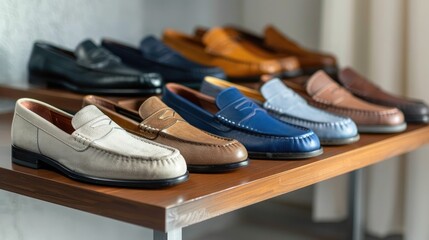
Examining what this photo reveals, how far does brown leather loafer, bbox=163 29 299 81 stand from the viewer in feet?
4.68

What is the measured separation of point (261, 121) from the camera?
1.03 meters

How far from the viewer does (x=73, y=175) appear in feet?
2.95

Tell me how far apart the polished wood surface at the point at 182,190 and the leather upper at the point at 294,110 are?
0.13ft

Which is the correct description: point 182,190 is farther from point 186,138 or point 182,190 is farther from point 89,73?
point 89,73

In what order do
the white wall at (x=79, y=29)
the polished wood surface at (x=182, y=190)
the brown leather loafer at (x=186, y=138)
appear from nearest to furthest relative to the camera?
1. the polished wood surface at (x=182, y=190)
2. the brown leather loafer at (x=186, y=138)
3. the white wall at (x=79, y=29)

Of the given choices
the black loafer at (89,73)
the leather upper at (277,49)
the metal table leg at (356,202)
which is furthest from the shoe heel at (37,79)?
the metal table leg at (356,202)

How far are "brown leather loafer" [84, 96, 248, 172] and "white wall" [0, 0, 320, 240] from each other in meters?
0.45

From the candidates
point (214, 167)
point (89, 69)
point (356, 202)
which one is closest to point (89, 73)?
point (89, 69)

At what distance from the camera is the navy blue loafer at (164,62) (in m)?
1.32

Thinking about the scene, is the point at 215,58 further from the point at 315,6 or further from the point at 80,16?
the point at 315,6

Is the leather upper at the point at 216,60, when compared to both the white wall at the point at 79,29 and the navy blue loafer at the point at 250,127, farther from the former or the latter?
the navy blue loafer at the point at 250,127

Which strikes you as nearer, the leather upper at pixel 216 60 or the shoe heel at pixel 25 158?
the shoe heel at pixel 25 158

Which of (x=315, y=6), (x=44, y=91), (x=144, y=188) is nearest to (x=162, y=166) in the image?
(x=144, y=188)

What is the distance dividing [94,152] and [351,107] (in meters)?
0.55
